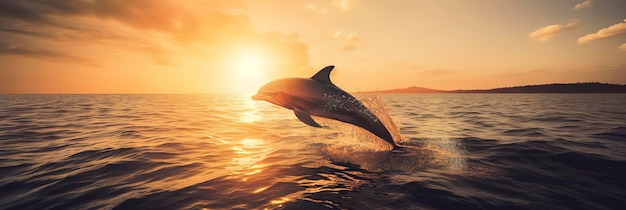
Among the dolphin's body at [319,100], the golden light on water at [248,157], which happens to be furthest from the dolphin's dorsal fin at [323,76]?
the golden light on water at [248,157]

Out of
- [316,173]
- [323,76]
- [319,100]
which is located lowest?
[316,173]

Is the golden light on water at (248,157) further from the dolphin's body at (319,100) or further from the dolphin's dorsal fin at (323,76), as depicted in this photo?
the dolphin's dorsal fin at (323,76)

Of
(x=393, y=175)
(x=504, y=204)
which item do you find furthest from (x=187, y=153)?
(x=504, y=204)

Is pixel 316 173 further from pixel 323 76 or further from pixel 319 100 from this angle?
pixel 323 76

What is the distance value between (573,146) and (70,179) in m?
12.4

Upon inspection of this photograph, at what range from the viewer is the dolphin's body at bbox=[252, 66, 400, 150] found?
6855mm

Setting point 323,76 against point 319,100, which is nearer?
point 319,100

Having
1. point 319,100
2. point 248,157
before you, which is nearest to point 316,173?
point 319,100

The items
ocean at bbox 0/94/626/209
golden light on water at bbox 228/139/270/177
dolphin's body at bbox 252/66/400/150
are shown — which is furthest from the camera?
dolphin's body at bbox 252/66/400/150

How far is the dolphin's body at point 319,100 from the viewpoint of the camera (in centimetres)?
686

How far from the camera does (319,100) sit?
6.86 m

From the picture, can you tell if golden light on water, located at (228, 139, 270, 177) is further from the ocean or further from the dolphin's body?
the dolphin's body

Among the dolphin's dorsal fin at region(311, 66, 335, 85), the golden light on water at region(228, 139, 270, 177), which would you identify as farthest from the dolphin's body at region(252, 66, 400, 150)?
the golden light on water at region(228, 139, 270, 177)

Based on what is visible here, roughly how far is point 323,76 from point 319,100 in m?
0.62
